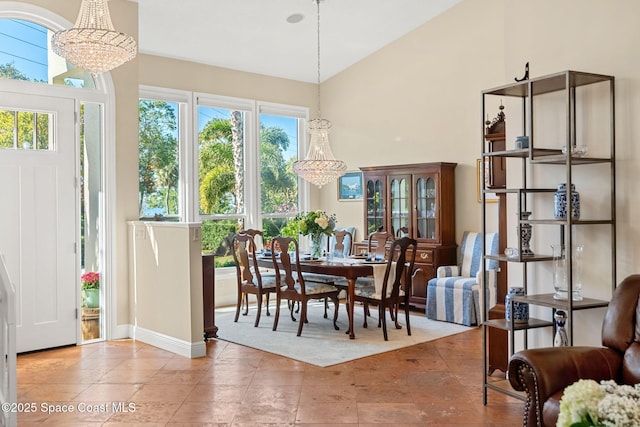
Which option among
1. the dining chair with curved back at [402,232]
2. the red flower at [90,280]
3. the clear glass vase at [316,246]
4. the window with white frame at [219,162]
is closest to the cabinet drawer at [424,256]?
the dining chair with curved back at [402,232]

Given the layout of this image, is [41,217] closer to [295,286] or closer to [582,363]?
[295,286]

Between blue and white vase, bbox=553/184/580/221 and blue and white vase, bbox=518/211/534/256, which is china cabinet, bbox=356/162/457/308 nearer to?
blue and white vase, bbox=518/211/534/256

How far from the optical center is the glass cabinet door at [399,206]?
7.49 meters

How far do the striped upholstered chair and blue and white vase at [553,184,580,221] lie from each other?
269 centimetres

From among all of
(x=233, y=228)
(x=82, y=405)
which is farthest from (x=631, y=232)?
(x=233, y=228)

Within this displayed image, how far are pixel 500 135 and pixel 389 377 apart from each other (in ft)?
7.36

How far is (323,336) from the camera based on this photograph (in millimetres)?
5828

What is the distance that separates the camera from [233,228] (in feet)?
26.2

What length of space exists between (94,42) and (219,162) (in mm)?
3966

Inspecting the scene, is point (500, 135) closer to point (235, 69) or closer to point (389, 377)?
point (389, 377)

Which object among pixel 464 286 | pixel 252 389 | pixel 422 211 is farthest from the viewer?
pixel 422 211

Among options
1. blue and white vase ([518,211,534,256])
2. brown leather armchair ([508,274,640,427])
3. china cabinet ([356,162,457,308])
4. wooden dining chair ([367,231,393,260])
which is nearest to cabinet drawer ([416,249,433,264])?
china cabinet ([356,162,457,308])

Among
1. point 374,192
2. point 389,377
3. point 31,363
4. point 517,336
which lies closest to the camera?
point 517,336

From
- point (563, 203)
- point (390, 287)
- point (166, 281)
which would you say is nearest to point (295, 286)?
point (390, 287)
